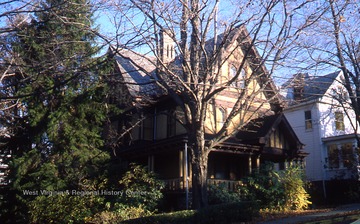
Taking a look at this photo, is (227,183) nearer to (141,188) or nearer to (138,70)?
(141,188)

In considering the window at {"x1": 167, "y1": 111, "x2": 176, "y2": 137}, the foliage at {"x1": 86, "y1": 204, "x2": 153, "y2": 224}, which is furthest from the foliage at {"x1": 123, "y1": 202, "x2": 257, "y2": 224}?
the window at {"x1": 167, "y1": 111, "x2": 176, "y2": 137}

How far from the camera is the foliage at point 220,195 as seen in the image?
19.3m

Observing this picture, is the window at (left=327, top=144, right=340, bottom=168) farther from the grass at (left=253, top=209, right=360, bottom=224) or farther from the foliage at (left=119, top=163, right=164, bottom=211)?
the foliage at (left=119, top=163, right=164, bottom=211)

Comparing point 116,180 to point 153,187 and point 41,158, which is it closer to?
point 153,187

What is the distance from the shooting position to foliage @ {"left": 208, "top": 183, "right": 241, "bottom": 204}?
63.2 ft

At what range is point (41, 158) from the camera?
1975 cm

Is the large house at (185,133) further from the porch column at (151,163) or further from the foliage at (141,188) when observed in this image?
the foliage at (141,188)

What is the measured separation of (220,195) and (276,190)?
2.73 m

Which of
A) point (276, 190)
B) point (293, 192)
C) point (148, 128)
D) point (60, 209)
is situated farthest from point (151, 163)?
point (293, 192)

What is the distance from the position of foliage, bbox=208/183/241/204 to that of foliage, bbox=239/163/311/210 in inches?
28.7

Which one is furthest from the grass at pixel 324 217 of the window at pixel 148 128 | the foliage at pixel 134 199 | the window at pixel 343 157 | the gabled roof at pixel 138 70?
the window at pixel 148 128

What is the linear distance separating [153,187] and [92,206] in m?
2.94

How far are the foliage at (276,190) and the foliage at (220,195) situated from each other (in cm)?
73

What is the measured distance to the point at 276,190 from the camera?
64.3 feet
